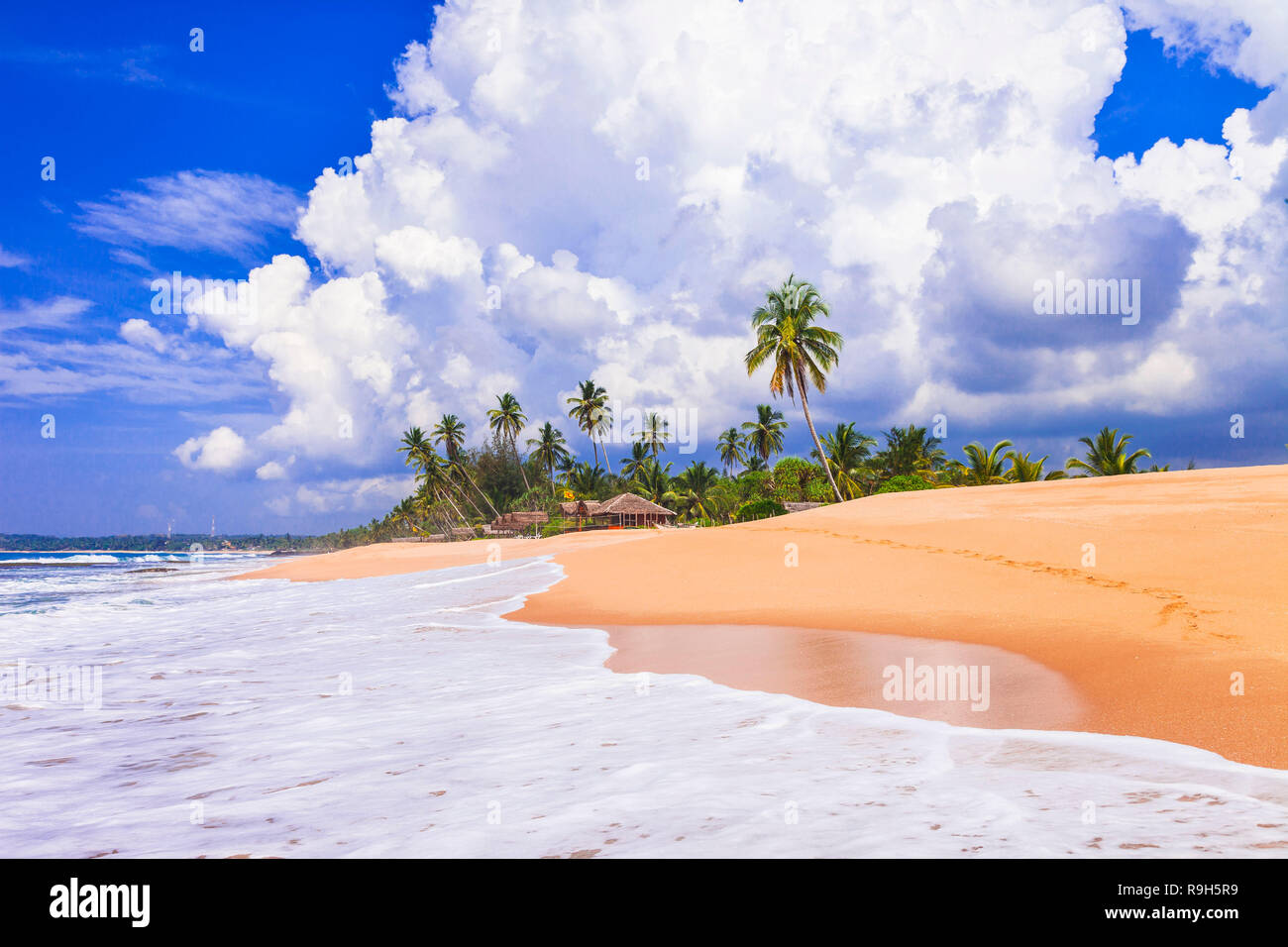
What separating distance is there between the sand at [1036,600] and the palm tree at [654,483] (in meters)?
52.8

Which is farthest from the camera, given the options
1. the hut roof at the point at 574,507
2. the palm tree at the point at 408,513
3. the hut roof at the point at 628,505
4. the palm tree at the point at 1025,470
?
the palm tree at the point at 408,513

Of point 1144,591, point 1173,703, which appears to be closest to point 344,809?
point 1173,703

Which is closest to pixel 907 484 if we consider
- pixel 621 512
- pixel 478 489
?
pixel 621 512

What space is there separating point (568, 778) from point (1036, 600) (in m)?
7.96

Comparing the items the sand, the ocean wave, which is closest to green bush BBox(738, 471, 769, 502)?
the sand

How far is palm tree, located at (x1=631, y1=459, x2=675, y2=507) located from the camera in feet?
241

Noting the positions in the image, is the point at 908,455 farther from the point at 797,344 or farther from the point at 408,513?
the point at 408,513

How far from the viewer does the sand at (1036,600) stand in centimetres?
522

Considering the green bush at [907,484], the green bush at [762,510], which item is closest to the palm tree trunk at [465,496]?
the green bush at [762,510]

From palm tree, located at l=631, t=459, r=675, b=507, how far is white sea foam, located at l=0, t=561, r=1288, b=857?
65643 mm

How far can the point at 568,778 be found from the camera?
4.12m

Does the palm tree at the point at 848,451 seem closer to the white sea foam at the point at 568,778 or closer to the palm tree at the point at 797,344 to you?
the palm tree at the point at 797,344

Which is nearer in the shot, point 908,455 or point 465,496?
point 908,455

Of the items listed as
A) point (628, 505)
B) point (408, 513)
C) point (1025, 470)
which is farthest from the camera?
point (408, 513)
